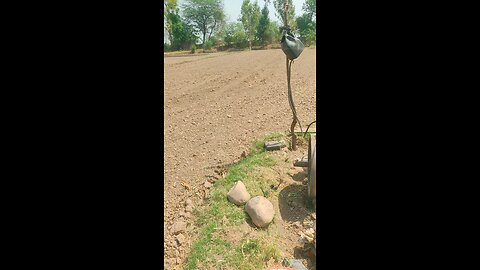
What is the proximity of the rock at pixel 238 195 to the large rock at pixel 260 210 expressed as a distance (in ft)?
0.38

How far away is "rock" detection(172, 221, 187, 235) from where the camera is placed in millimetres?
2561

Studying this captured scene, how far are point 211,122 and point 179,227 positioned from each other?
2708 mm

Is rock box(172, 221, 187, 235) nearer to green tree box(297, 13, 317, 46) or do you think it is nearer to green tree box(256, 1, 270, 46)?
green tree box(297, 13, 317, 46)

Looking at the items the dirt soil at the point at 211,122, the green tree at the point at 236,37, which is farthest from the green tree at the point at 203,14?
the dirt soil at the point at 211,122

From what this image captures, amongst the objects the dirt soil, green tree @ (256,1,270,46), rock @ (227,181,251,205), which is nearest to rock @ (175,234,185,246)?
the dirt soil

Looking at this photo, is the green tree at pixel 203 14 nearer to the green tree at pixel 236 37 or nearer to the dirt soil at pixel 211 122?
the green tree at pixel 236 37

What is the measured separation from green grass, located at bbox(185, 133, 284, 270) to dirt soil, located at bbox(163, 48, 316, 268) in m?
0.12

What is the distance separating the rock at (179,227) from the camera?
8.40ft

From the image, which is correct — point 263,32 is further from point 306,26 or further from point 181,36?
point 306,26

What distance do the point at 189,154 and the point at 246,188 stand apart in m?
1.17
